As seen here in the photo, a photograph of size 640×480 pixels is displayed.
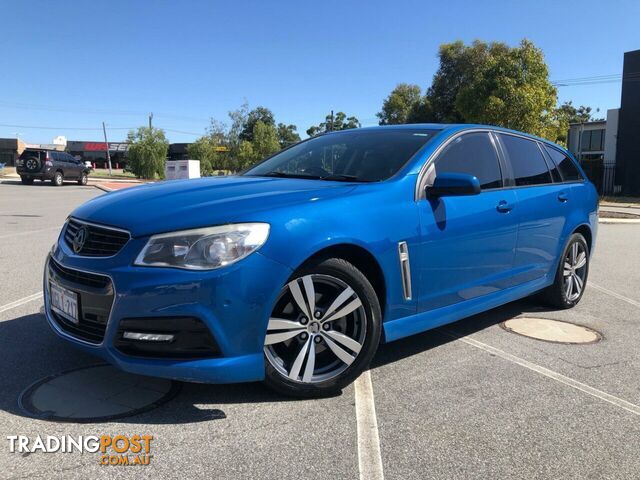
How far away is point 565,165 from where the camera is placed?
559 cm

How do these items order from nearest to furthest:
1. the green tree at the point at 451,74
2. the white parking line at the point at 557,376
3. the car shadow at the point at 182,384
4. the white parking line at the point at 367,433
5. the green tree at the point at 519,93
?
the white parking line at the point at 367,433
the car shadow at the point at 182,384
the white parking line at the point at 557,376
the green tree at the point at 519,93
the green tree at the point at 451,74

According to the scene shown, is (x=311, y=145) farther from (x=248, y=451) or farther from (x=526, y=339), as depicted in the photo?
(x=248, y=451)

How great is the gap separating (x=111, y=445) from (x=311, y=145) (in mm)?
2932

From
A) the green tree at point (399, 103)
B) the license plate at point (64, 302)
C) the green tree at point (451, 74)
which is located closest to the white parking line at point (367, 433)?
the license plate at point (64, 302)

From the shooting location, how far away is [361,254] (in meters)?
3.31

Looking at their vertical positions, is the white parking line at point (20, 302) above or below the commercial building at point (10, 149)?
below

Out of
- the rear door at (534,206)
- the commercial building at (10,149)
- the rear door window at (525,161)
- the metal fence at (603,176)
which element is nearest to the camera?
the rear door at (534,206)

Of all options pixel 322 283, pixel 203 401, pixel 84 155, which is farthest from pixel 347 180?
pixel 84 155

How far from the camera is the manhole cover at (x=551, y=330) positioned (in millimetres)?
Result: 4582

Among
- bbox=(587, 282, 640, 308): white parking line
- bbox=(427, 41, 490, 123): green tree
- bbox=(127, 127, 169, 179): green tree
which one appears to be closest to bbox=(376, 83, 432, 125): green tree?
bbox=(427, 41, 490, 123): green tree

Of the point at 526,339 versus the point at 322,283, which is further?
the point at 526,339

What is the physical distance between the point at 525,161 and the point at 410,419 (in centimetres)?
288

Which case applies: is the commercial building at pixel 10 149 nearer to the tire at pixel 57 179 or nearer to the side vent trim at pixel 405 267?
the tire at pixel 57 179

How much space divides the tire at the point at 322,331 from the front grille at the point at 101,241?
912mm
